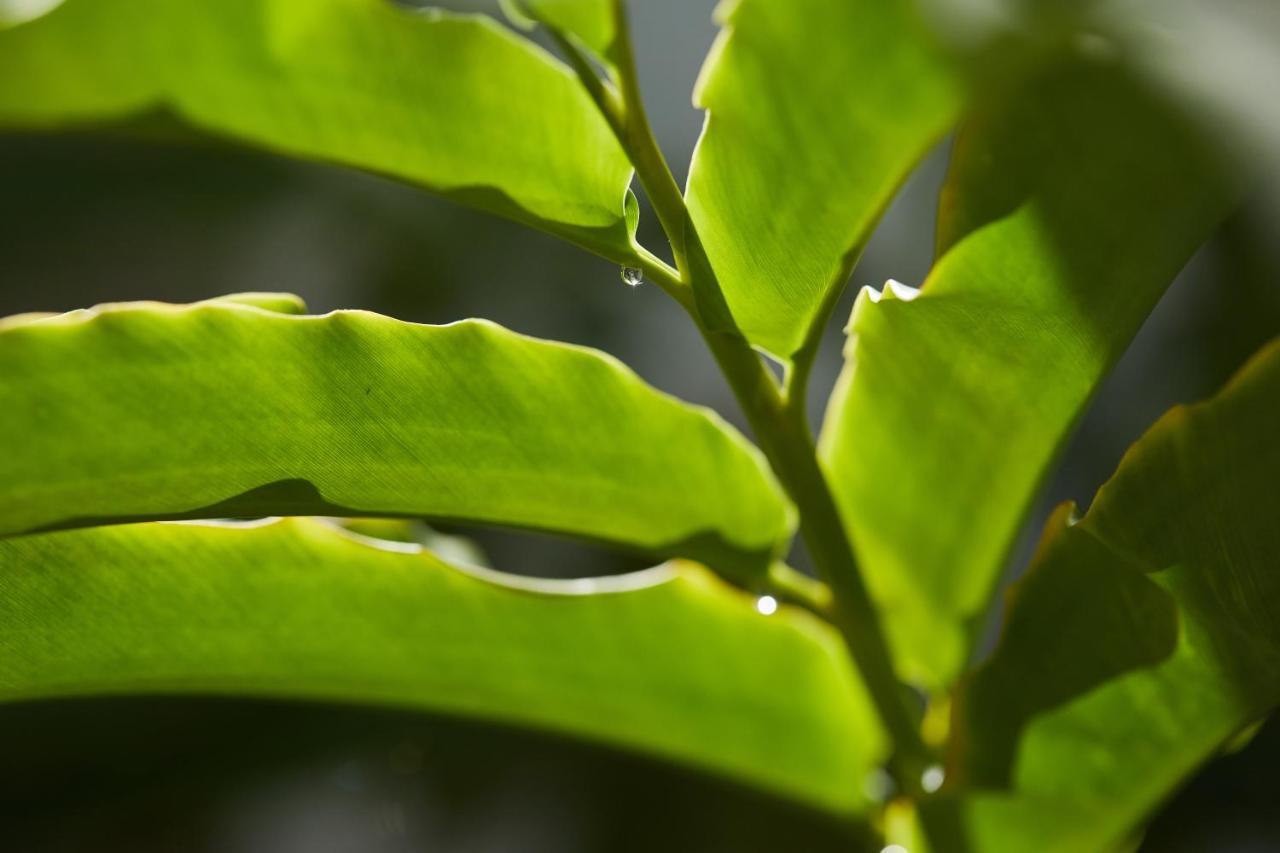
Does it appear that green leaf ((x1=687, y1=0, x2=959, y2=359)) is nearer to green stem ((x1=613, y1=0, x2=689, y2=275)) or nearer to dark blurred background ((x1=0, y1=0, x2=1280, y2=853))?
green stem ((x1=613, y1=0, x2=689, y2=275))

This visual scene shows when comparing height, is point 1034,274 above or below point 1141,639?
above

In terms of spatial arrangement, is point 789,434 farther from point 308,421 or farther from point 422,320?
point 422,320

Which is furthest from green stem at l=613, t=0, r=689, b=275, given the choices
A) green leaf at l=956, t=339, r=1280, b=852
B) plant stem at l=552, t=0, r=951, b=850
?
green leaf at l=956, t=339, r=1280, b=852

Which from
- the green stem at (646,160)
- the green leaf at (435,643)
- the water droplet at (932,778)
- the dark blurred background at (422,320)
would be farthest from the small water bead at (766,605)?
the dark blurred background at (422,320)

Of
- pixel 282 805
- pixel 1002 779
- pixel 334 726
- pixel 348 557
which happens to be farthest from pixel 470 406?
pixel 282 805

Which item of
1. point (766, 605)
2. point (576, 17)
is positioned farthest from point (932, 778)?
point (576, 17)

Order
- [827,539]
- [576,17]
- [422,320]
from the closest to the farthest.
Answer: [576,17] < [827,539] < [422,320]
